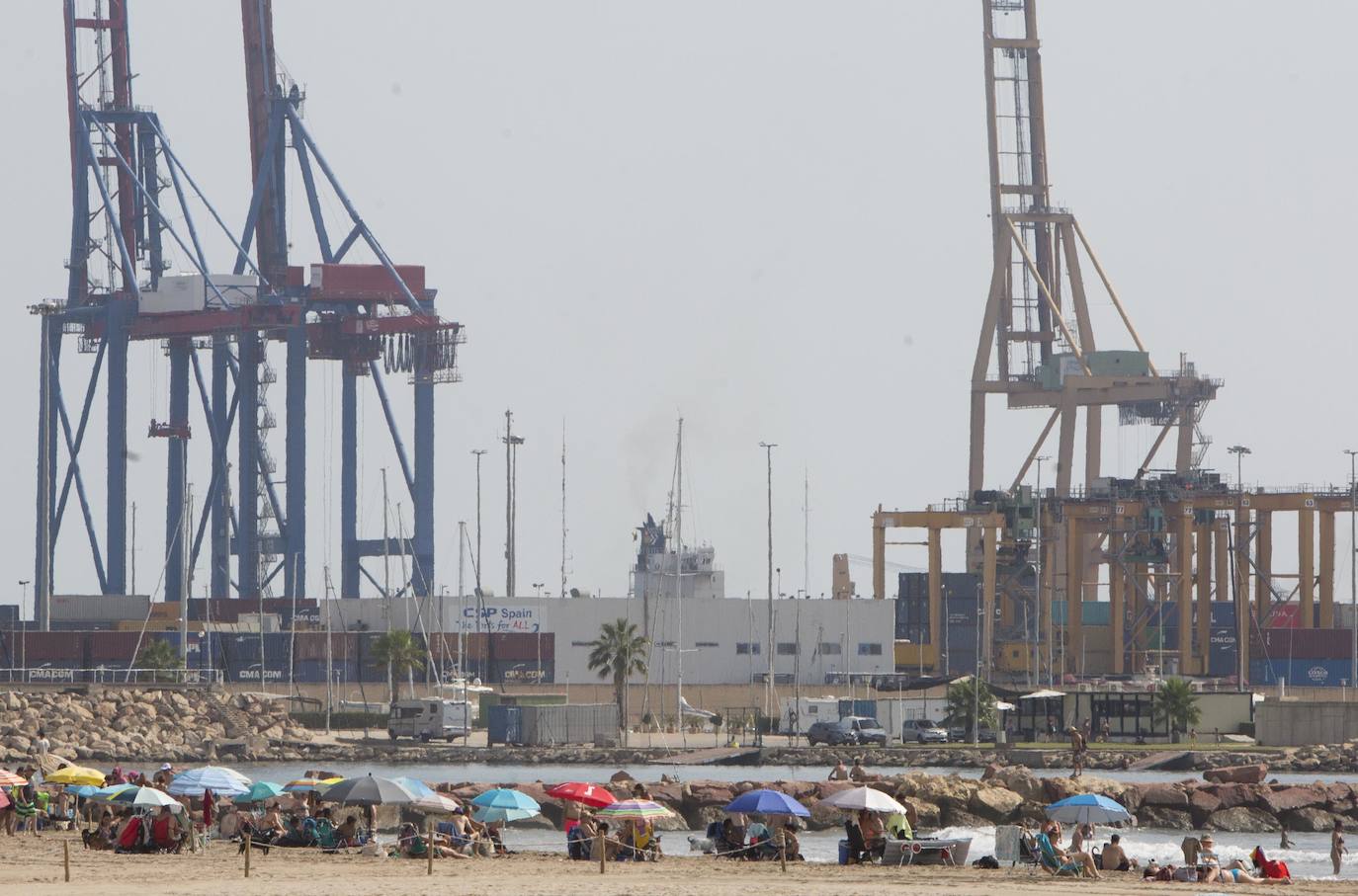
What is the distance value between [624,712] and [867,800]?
4083cm

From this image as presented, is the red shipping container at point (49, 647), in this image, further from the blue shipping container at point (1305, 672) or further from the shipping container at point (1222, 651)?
the blue shipping container at point (1305, 672)

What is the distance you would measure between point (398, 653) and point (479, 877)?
53707mm

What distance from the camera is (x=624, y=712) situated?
77000 mm

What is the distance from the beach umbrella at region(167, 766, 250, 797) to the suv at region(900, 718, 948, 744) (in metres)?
38.6

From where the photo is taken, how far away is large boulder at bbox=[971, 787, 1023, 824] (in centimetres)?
4619

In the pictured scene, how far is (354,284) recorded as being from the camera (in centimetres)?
11069

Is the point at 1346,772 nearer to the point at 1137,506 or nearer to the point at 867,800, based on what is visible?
the point at 867,800

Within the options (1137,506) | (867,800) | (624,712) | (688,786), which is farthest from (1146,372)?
(867,800)

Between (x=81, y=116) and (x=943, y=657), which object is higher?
(x=81, y=116)

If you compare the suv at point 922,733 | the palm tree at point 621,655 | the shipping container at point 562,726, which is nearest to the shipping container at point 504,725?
the shipping container at point 562,726

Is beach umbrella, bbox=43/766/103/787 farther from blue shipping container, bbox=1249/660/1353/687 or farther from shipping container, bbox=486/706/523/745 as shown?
blue shipping container, bbox=1249/660/1353/687

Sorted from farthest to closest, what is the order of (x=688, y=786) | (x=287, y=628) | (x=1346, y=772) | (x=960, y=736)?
(x=287, y=628)
(x=960, y=736)
(x=1346, y=772)
(x=688, y=786)

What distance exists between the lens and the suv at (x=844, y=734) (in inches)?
2862

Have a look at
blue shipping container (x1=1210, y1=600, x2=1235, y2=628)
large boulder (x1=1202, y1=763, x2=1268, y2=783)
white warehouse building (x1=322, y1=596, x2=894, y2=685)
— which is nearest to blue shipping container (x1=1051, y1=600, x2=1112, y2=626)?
blue shipping container (x1=1210, y1=600, x2=1235, y2=628)
